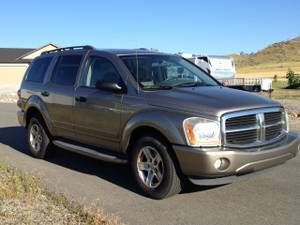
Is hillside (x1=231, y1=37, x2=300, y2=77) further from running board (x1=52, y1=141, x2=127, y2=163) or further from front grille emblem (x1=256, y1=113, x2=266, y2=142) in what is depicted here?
front grille emblem (x1=256, y1=113, x2=266, y2=142)

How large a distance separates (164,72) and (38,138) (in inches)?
117

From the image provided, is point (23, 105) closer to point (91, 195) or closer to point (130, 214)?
point (91, 195)

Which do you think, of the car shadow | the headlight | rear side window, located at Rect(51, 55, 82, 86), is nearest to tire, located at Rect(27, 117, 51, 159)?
the car shadow

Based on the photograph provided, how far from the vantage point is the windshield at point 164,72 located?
24.0 ft

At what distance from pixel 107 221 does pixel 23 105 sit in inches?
202

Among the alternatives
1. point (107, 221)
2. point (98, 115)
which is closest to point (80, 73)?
point (98, 115)

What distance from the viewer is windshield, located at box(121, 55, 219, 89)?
7316 mm

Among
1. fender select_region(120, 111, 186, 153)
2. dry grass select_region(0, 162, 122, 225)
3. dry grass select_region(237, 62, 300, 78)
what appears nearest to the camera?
dry grass select_region(0, 162, 122, 225)

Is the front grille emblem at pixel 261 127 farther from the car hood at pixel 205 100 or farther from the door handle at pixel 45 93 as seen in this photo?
the door handle at pixel 45 93

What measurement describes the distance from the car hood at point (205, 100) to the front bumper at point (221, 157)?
0.45 metres

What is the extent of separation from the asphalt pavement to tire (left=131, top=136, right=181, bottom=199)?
14 cm

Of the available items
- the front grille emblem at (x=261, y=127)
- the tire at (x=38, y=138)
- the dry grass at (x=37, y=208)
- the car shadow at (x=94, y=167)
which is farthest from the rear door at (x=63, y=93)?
the front grille emblem at (x=261, y=127)

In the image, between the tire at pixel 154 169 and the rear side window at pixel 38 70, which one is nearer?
the tire at pixel 154 169

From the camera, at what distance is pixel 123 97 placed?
7.20m
